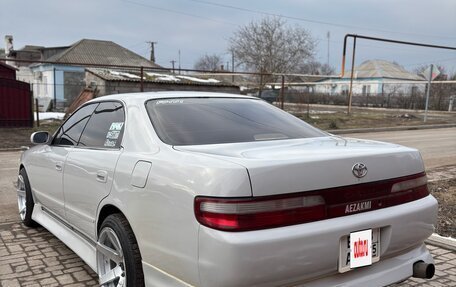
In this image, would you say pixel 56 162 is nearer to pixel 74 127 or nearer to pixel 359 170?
pixel 74 127

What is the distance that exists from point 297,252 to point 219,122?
1.37m

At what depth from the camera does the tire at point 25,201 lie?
16.3 feet

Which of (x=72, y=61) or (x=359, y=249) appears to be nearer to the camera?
(x=359, y=249)

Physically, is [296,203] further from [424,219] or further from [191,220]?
[424,219]

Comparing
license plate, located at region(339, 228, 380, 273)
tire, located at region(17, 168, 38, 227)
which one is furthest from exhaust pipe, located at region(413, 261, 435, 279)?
tire, located at region(17, 168, 38, 227)

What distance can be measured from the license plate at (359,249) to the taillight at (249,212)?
0.32 meters

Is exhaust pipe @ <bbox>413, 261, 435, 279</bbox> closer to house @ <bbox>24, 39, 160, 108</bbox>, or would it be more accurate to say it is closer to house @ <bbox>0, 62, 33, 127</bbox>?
house @ <bbox>0, 62, 33, 127</bbox>

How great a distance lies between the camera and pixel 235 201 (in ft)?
7.38

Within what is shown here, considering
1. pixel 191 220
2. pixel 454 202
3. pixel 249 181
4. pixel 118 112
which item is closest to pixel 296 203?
pixel 249 181

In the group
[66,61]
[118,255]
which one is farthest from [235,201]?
[66,61]

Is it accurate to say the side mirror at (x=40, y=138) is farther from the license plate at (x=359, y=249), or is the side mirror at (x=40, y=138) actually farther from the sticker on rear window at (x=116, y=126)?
the license plate at (x=359, y=249)

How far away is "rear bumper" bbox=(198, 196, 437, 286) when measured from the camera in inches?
86.3

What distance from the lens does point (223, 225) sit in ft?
7.36

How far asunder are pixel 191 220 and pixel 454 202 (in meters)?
4.67
